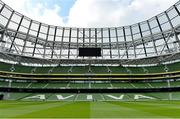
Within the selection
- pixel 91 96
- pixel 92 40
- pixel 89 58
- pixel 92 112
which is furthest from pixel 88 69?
pixel 92 112

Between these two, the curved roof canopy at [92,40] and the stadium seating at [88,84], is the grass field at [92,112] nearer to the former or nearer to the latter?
the stadium seating at [88,84]

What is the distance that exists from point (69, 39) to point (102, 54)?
36.4 feet

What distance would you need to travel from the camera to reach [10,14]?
164 ft

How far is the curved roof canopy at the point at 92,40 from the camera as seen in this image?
1948 inches

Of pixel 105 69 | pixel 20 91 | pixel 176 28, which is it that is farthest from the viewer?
pixel 105 69

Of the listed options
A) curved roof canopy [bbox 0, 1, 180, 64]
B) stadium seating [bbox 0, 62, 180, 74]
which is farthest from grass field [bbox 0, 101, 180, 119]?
stadium seating [bbox 0, 62, 180, 74]

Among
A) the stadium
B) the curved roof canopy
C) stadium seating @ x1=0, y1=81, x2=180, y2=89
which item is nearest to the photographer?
the stadium

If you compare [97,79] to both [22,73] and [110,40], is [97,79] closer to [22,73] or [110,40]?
[110,40]

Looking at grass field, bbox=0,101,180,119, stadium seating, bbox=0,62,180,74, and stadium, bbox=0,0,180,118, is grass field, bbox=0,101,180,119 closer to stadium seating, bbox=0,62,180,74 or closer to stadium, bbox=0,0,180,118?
stadium, bbox=0,0,180,118

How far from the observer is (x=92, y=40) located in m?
57.7

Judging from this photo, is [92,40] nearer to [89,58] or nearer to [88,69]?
[89,58]

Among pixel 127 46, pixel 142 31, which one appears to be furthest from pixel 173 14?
pixel 127 46

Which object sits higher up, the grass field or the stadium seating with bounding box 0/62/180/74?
→ the stadium seating with bounding box 0/62/180/74

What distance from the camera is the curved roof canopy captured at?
4947 centimetres
